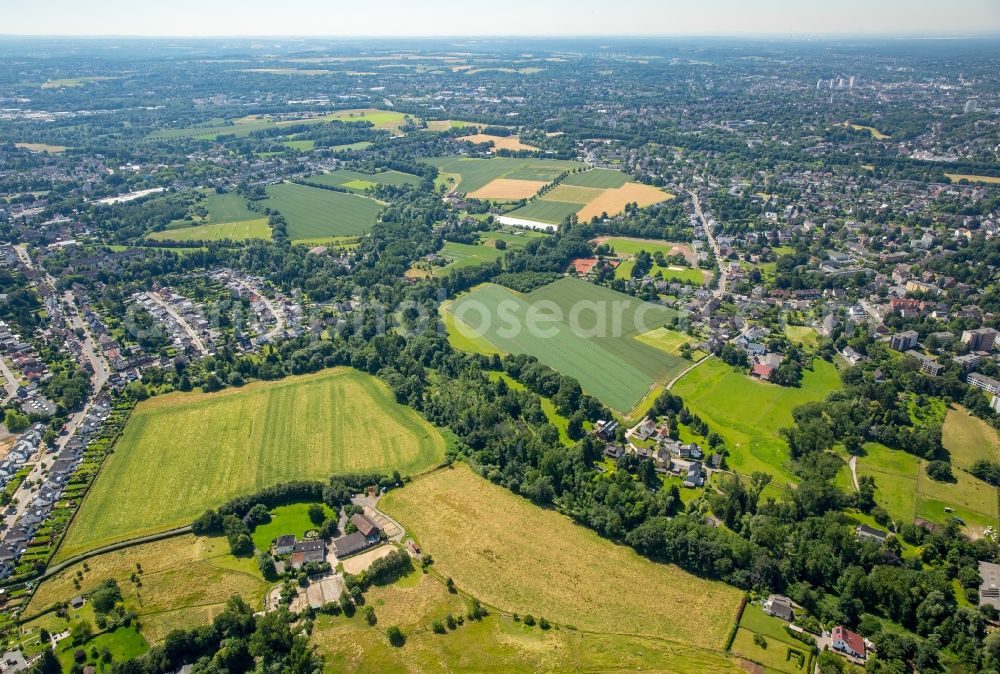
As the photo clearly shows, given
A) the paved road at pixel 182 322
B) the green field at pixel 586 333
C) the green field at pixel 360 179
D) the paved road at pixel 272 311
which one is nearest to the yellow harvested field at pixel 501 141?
the green field at pixel 360 179

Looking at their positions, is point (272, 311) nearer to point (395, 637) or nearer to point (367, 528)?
point (367, 528)

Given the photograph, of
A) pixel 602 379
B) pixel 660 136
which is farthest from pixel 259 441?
pixel 660 136

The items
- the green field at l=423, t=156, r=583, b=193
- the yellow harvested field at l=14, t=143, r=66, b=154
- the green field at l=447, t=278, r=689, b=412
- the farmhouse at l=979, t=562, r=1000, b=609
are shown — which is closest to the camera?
the farmhouse at l=979, t=562, r=1000, b=609

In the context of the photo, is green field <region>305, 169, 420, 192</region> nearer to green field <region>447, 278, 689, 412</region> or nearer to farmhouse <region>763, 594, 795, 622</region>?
green field <region>447, 278, 689, 412</region>

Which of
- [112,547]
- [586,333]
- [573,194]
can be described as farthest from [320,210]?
[112,547]

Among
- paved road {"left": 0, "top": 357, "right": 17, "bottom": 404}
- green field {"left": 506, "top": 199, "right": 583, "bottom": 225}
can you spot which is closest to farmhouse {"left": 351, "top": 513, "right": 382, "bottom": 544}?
paved road {"left": 0, "top": 357, "right": 17, "bottom": 404}

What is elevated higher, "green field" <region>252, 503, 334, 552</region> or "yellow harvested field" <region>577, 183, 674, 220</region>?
"yellow harvested field" <region>577, 183, 674, 220</region>
